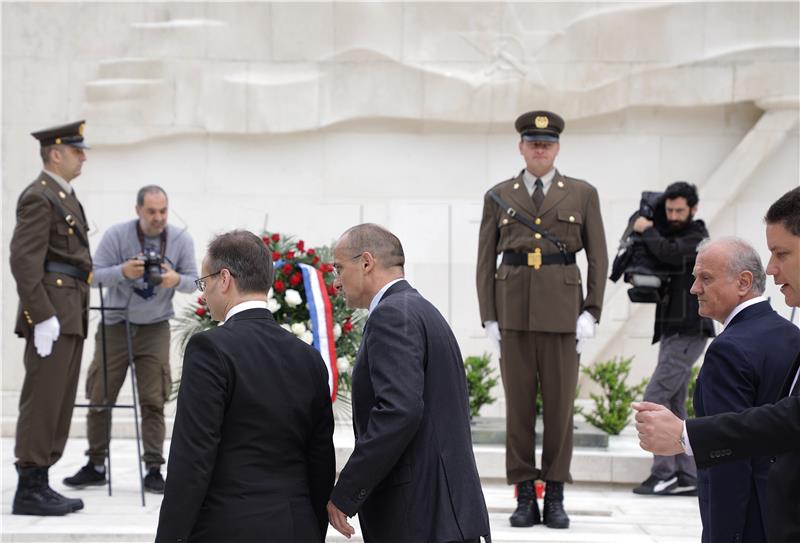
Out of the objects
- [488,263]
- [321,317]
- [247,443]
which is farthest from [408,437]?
[321,317]

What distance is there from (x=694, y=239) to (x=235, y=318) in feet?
14.3

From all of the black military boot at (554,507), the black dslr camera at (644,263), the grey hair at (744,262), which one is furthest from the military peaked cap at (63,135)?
the grey hair at (744,262)

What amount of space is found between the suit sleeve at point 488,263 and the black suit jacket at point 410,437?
9.33 feet

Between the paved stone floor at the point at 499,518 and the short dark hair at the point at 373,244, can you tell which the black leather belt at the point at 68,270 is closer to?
the paved stone floor at the point at 499,518

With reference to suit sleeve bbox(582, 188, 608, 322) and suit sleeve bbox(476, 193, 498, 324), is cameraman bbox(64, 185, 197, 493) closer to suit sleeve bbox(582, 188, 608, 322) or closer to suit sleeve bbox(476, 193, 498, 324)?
suit sleeve bbox(476, 193, 498, 324)

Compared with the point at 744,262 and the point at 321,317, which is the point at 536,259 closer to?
the point at 321,317

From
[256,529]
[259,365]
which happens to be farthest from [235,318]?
[256,529]

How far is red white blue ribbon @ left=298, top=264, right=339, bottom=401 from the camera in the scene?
6449 mm

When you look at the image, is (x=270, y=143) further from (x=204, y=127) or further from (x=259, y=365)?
(x=259, y=365)

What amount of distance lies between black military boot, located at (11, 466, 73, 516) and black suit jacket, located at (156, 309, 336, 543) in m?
3.15

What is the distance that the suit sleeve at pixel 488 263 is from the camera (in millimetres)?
6223

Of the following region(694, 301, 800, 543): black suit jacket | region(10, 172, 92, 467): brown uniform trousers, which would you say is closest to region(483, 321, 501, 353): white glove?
region(10, 172, 92, 467): brown uniform trousers

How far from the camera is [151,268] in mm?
6707

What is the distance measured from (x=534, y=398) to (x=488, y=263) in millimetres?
780
